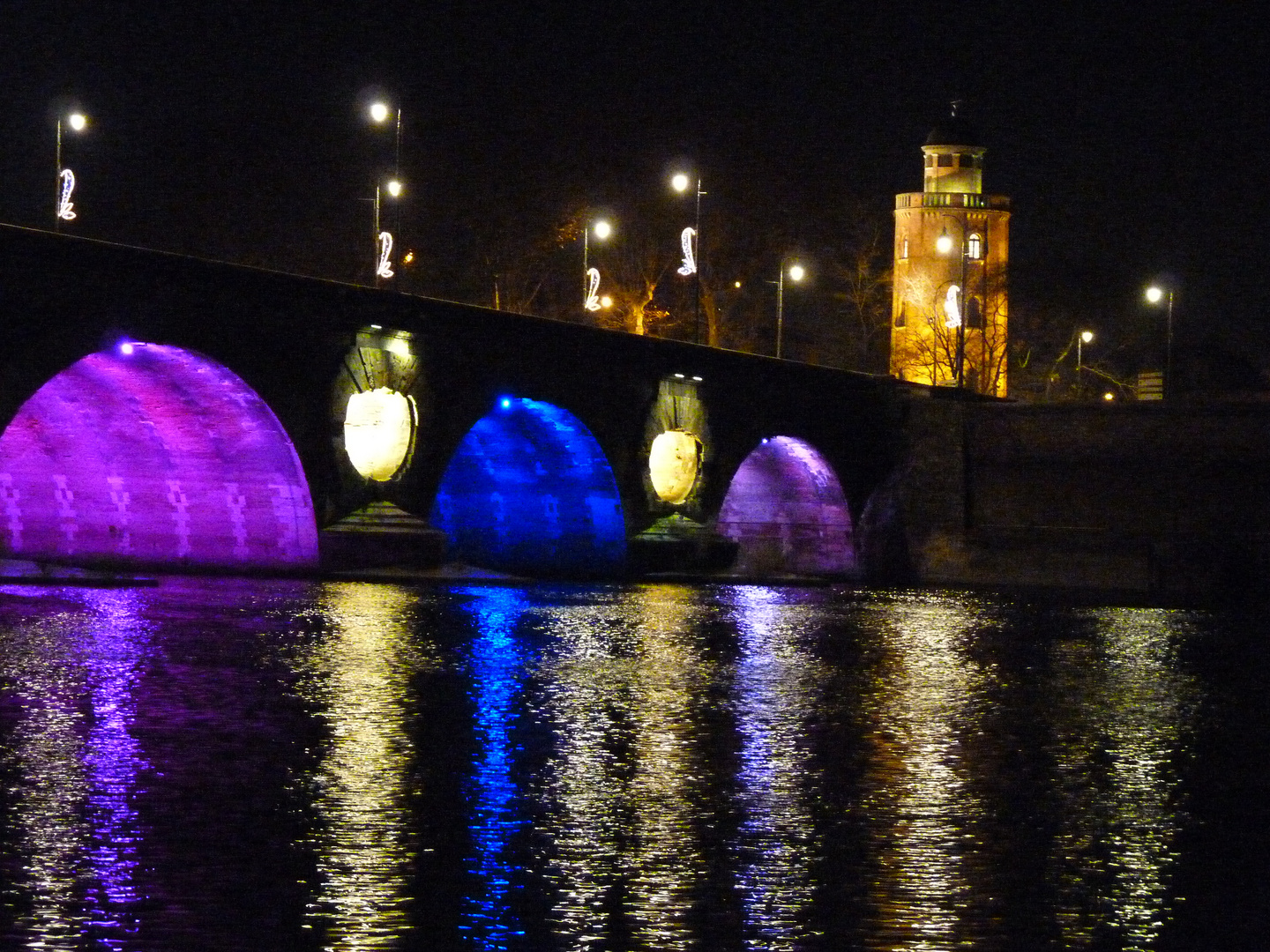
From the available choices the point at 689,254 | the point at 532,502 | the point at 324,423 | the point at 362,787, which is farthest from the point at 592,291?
the point at 362,787

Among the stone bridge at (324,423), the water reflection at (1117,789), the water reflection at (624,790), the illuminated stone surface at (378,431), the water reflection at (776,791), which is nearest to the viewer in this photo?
the water reflection at (624,790)

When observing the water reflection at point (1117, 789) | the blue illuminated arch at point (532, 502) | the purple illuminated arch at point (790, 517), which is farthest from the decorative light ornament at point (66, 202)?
the purple illuminated arch at point (790, 517)

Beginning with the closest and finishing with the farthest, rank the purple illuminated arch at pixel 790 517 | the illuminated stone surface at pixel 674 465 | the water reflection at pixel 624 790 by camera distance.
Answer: the water reflection at pixel 624 790, the illuminated stone surface at pixel 674 465, the purple illuminated arch at pixel 790 517

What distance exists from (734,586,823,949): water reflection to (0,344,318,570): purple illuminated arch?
40.7 feet

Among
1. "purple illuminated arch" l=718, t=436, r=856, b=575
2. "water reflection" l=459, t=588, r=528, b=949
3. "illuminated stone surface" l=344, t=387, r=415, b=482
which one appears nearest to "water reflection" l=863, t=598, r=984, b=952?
"water reflection" l=459, t=588, r=528, b=949

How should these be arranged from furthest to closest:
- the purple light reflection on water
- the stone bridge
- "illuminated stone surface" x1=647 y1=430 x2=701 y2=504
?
"illuminated stone surface" x1=647 y1=430 x2=701 y2=504
the stone bridge
the purple light reflection on water

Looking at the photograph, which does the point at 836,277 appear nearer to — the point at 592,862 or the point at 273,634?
the point at 273,634

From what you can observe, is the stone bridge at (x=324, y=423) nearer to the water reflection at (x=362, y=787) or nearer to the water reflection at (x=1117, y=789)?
the water reflection at (x=362, y=787)

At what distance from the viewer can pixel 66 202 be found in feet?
87.0

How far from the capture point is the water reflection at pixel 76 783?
26.8 ft

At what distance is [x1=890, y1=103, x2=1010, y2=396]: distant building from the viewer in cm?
9406

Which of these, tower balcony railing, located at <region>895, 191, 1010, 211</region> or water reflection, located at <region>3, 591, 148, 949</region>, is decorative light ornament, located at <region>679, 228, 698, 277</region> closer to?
water reflection, located at <region>3, 591, 148, 949</region>

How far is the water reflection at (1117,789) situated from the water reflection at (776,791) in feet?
3.93

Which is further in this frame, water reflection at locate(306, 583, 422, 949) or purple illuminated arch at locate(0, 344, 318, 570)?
purple illuminated arch at locate(0, 344, 318, 570)
